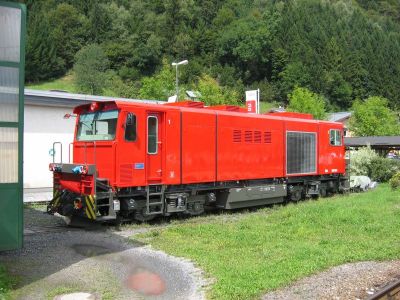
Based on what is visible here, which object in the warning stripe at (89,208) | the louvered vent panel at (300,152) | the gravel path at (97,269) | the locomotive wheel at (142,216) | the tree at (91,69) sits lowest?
the gravel path at (97,269)

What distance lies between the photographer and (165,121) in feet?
44.5

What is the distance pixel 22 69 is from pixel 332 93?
109 meters

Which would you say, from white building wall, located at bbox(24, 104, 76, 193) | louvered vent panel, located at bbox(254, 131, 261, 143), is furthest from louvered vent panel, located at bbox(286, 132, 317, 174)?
white building wall, located at bbox(24, 104, 76, 193)

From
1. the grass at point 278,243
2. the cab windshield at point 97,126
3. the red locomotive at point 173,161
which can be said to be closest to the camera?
the grass at point 278,243

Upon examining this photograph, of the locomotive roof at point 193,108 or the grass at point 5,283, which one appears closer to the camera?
the grass at point 5,283

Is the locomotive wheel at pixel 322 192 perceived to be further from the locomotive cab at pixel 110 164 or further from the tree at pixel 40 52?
the tree at pixel 40 52

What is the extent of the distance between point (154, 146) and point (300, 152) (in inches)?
302

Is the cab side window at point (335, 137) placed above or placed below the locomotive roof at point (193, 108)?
below

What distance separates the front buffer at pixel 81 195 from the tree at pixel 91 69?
6774 centimetres

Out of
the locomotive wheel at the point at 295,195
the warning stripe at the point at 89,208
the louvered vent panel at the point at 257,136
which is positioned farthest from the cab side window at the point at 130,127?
the locomotive wheel at the point at 295,195

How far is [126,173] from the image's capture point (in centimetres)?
1255

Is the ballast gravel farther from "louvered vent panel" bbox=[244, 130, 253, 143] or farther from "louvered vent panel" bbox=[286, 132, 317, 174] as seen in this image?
"louvered vent panel" bbox=[286, 132, 317, 174]

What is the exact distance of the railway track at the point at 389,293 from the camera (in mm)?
6547

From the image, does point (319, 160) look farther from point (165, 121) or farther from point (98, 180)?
point (98, 180)
